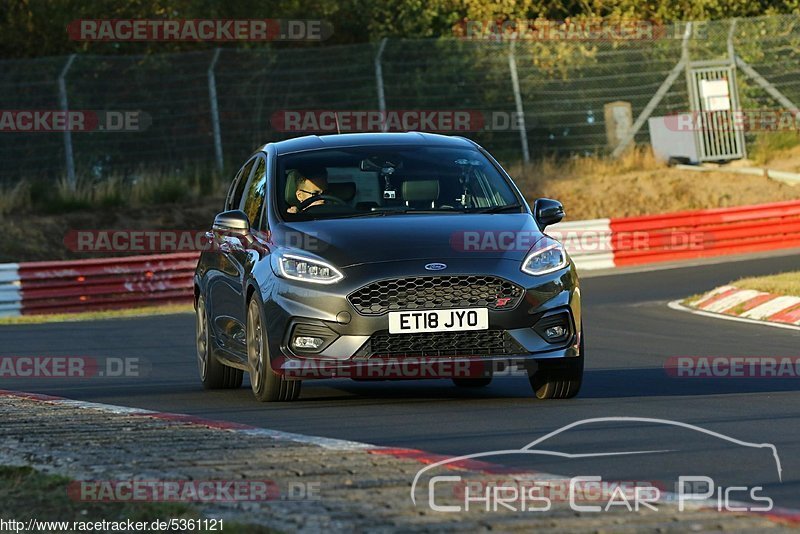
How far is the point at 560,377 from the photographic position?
11172 mm

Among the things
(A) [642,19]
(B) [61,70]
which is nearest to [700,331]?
(B) [61,70]

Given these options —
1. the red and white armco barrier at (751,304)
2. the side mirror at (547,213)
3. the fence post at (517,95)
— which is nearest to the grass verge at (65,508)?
the side mirror at (547,213)

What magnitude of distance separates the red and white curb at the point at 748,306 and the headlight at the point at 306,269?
733 centimetres

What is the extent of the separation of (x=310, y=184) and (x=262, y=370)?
1370 millimetres

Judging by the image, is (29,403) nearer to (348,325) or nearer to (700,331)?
(348,325)

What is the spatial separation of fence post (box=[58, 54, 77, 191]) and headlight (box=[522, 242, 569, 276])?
818 inches

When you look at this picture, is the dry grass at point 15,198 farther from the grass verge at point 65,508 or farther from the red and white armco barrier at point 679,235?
the grass verge at point 65,508

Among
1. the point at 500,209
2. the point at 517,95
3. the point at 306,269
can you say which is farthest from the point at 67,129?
the point at 306,269

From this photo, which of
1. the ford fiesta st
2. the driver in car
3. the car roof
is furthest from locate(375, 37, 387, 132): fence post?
the driver in car

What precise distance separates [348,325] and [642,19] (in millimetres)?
30927

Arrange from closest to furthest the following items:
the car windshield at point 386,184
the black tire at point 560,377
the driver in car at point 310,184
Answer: the black tire at point 560,377, the car windshield at point 386,184, the driver in car at point 310,184

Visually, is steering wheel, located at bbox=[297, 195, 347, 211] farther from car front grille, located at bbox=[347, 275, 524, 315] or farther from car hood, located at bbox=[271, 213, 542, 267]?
car front grille, located at bbox=[347, 275, 524, 315]

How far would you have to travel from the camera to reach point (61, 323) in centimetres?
2277

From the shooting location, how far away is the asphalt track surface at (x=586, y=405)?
319 inches
